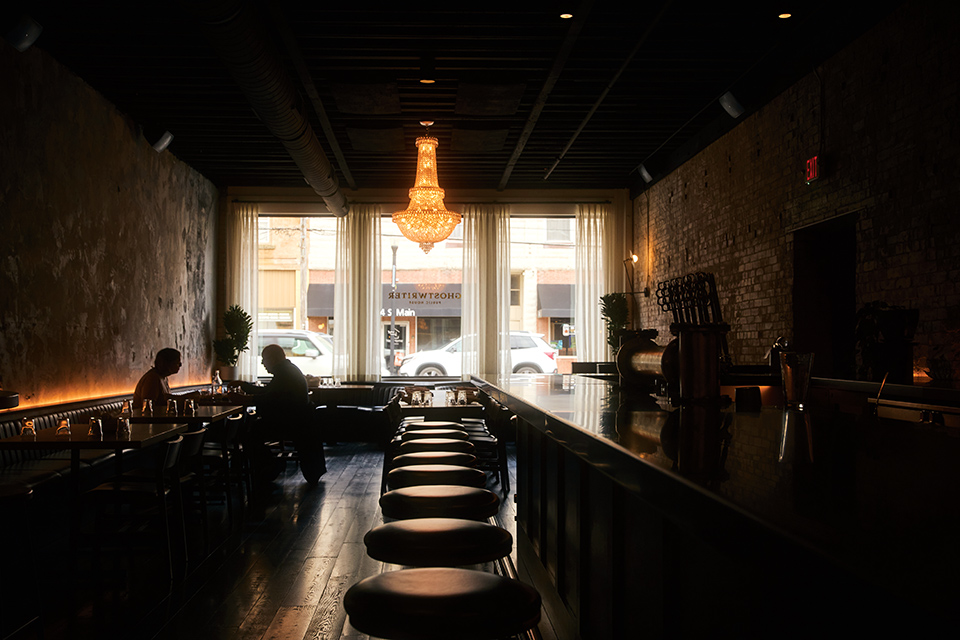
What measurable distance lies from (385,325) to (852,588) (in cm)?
1100

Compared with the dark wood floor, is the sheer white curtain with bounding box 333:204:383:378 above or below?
above

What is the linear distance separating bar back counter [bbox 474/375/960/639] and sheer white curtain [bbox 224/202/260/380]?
28.1ft

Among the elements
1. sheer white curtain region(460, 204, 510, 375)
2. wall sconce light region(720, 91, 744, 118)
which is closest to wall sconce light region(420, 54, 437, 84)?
wall sconce light region(720, 91, 744, 118)

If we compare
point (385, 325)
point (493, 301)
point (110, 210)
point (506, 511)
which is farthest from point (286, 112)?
point (385, 325)

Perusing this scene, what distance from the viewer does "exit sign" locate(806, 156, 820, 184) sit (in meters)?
5.37

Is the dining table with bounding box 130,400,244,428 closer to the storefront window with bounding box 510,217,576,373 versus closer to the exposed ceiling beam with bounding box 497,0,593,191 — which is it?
the exposed ceiling beam with bounding box 497,0,593,191

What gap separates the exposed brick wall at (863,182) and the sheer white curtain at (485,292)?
3.50 meters

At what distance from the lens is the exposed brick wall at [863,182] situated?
4082 millimetres

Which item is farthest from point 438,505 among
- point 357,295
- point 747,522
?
point 357,295

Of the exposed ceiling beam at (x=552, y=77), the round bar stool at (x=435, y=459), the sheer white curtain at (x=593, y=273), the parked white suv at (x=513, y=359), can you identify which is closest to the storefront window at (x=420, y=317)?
the parked white suv at (x=513, y=359)

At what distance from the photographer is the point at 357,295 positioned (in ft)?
34.0

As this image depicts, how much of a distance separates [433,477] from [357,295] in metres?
7.97

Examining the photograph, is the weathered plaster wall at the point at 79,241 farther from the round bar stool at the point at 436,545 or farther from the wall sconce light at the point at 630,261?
the wall sconce light at the point at 630,261

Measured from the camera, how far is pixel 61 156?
19.2ft
